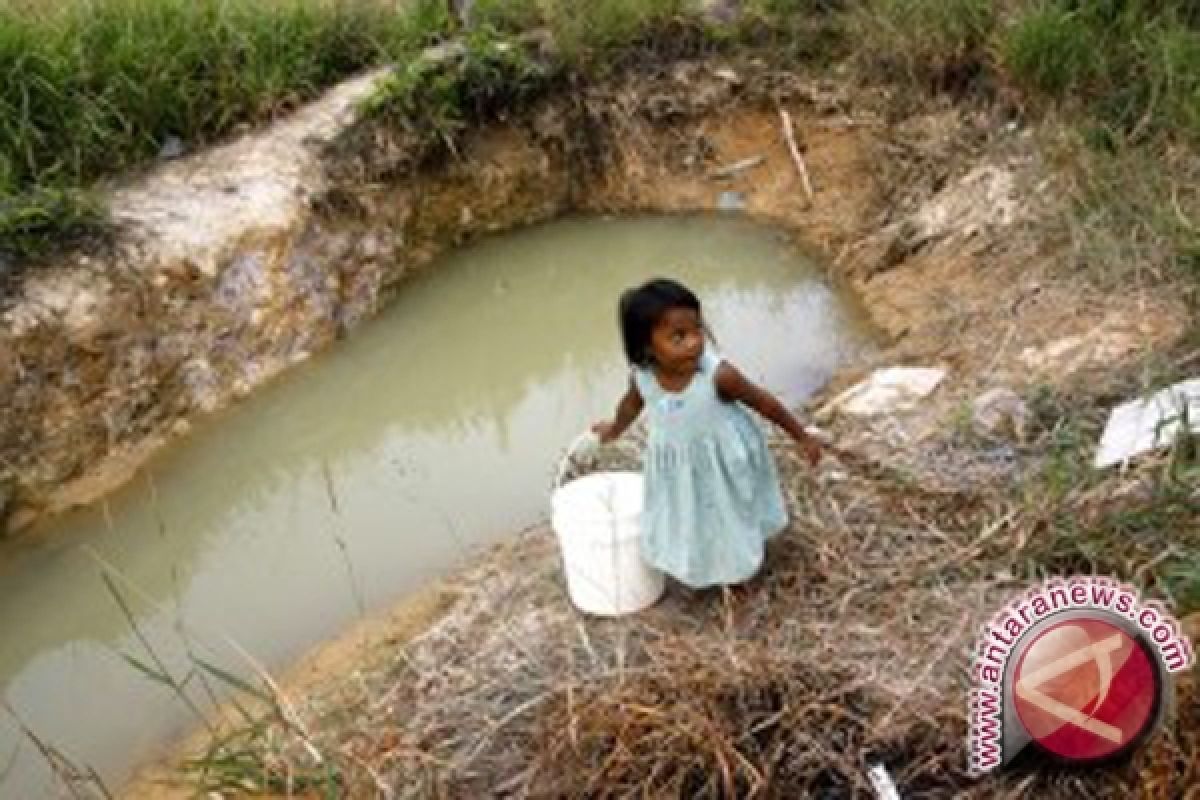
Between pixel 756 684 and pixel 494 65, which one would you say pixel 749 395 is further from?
pixel 494 65

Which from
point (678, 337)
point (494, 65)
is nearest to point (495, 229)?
point (494, 65)

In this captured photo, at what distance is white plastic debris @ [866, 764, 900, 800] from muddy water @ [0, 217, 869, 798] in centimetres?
199

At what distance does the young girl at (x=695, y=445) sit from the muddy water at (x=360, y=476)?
1370 millimetres

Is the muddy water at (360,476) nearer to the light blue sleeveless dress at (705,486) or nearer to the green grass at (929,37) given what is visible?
the green grass at (929,37)

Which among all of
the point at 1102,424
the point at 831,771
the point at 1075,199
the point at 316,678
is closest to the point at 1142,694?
the point at 831,771

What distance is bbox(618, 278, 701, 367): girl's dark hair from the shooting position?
2.56 metres

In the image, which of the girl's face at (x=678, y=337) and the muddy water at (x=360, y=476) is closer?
the girl's face at (x=678, y=337)

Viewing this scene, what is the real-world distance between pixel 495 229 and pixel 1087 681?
4.68 m

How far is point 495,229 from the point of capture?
20.5ft

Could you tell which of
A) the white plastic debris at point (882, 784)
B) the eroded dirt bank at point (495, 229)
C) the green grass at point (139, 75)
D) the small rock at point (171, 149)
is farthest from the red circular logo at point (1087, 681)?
the small rock at point (171, 149)

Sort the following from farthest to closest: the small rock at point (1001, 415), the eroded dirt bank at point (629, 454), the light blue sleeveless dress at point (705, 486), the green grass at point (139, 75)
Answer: the green grass at point (139, 75) → the small rock at point (1001, 415) → the light blue sleeveless dress at point (705, 486) → the eroded dirt bank at point (629, 454)

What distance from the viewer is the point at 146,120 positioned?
5.40 m

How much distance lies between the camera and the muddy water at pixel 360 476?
12.8 ft

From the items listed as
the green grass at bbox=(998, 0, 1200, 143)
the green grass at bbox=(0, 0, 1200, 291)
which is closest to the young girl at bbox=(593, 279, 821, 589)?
the green grass at bbox=(0, 0, 1200, 291)
